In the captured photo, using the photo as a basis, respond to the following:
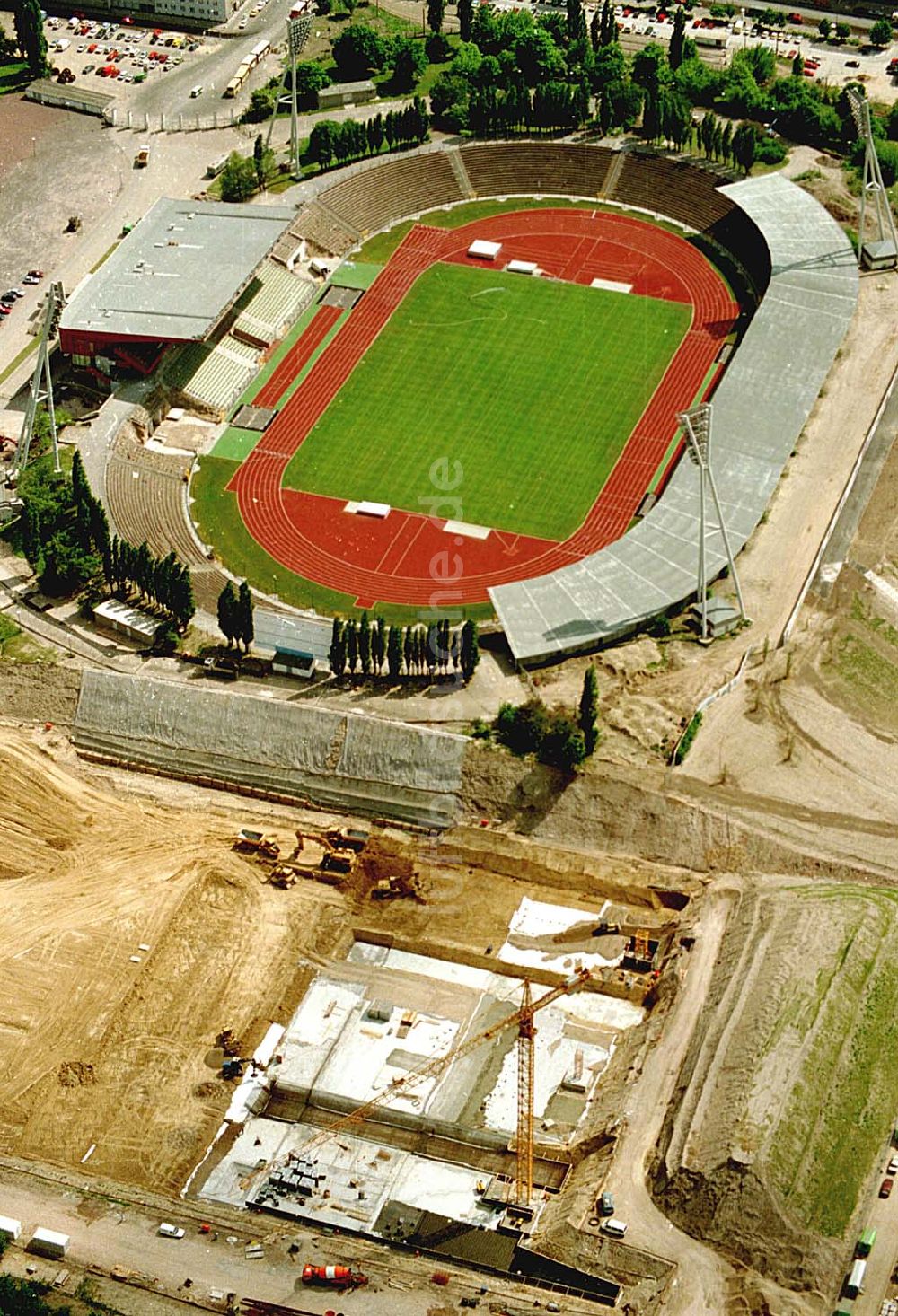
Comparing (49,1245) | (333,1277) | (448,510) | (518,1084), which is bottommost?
(49,1245)

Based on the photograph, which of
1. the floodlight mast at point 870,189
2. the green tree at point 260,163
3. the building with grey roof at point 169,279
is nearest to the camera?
the building with grey roof at point 169,279

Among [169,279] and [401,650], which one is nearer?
[401,650]

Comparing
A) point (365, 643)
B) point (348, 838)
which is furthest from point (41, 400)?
point (348, 838)

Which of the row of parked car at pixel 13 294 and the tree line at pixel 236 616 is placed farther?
the row of parked car at pixel 13 294

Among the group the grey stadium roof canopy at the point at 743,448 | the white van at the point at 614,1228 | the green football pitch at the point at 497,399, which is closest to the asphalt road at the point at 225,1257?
the white van at the point at 614,1228

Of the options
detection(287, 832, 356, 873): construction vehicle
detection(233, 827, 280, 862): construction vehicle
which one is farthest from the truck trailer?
detection(287, 832, 356, 873): construction vehicle

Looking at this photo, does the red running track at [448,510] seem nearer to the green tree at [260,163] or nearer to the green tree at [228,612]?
the green tree at [228,612]

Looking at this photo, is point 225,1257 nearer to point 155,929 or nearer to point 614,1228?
point 614,1228

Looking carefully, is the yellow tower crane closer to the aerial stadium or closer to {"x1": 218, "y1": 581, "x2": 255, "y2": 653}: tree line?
the aerial stadium
